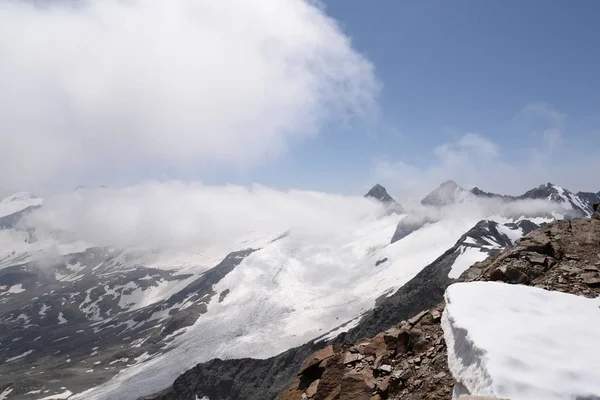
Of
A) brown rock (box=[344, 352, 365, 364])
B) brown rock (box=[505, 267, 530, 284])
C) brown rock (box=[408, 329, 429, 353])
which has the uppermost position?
brown rock (box=[505, 267, 530, 284])

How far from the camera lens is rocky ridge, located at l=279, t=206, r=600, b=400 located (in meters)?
14.0

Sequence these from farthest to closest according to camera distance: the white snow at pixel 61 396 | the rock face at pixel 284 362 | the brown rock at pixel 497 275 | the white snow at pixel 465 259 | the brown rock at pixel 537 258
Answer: the white snow at pixel 61 396 → the white snow at pixel 465 259 → the rock face at pixel 284 362 → the brown rock at pixel 537 258 → the brown rock at pixel 497 275

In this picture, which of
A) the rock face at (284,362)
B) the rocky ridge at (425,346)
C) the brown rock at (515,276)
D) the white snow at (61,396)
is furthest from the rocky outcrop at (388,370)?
the white snow at (61,396)

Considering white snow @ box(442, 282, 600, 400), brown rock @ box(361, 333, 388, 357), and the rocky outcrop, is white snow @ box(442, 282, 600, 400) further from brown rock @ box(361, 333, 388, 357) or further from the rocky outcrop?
brown rock @ box(361, 333, 388, 357)

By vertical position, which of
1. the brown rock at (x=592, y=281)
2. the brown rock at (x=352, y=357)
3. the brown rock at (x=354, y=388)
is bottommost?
the brown rock at (x=354, y=388)

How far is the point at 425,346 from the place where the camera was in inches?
610

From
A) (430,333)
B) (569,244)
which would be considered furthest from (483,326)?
(569,244)

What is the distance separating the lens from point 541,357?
9.95 metres

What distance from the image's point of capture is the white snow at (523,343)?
29.3 feet

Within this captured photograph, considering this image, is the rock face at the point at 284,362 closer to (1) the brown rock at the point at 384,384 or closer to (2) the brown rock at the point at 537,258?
(2) the brown rock at the point at 537,258

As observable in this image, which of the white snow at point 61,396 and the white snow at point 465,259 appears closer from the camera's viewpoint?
the white snow at point 465,259

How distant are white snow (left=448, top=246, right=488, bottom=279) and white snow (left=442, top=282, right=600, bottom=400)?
11250cm

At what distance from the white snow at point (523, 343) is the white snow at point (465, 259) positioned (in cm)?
11250

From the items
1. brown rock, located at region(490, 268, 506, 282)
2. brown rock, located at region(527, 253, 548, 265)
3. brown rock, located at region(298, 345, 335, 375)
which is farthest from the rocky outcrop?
brown rock, located at region(527, 253, 548, 265)
